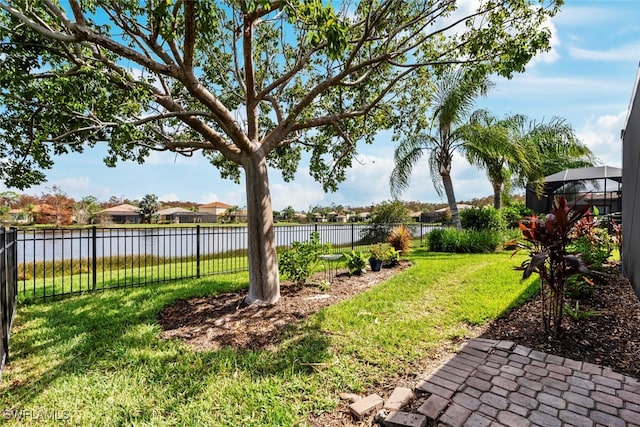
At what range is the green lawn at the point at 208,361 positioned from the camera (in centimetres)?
255

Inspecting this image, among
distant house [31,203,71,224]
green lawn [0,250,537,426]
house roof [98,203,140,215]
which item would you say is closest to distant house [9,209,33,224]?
distant house [31,203,71,224]

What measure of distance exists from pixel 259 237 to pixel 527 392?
4077 millimetres

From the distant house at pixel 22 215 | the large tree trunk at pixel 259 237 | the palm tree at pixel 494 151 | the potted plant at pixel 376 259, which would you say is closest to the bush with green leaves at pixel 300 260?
the large tree trunk at pixel 259 237

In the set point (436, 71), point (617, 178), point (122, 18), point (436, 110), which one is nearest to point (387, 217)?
point (436, 110)

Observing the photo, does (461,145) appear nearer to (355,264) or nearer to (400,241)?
(400,241)

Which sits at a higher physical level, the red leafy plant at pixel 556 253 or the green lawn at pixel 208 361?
the red leafy plant at pixel 556 253

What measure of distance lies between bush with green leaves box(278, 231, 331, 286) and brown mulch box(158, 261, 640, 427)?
0.41 meters

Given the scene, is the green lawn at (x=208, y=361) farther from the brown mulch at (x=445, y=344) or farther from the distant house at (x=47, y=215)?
the distant house at (x=47, y=215)

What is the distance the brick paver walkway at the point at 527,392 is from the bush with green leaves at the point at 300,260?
339 cm

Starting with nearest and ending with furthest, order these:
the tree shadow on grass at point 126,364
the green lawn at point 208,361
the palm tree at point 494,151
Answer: the green lawn at point 208,361 → the tree shadow on grass at point 126,364 → the palm tree at point 494,151

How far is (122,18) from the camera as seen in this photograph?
4383mm

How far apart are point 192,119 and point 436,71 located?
4513 mm

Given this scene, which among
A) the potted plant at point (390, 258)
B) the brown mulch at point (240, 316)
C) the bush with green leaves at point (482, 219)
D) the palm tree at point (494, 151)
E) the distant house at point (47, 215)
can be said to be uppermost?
the palm tree at point (494, 151)

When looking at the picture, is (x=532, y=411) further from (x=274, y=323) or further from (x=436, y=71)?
(x=436, y=71)
